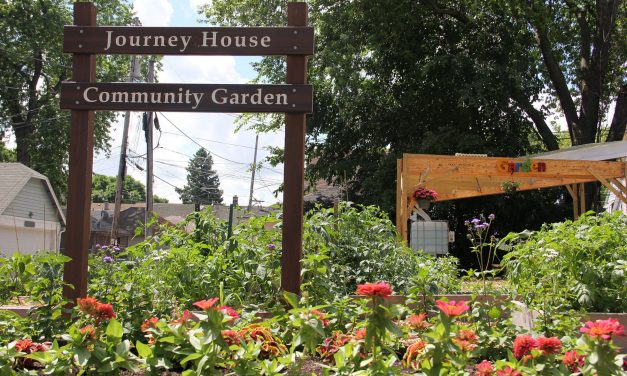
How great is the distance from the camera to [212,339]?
2801 millimetres

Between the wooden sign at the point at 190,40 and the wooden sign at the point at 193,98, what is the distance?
0.26 m

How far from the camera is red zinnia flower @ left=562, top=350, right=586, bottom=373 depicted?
284 centimetres

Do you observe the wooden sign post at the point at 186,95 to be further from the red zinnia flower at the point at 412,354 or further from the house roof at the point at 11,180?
the house roof at the point at 11,180

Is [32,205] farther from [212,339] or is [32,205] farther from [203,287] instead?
[212,339]

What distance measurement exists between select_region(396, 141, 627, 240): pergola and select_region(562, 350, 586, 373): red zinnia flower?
24.3ft

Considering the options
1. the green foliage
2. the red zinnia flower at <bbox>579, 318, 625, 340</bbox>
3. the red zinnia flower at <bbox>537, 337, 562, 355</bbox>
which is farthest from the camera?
the green foliage

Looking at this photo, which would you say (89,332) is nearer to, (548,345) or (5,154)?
(548,345)

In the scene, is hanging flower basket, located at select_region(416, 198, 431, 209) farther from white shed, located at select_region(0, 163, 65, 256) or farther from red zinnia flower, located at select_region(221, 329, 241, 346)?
white shed, located at select_region(0, 163, 65, 256)

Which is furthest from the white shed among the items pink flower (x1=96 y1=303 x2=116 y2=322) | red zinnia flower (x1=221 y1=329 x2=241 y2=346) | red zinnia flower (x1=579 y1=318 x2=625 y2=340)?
red zinnia flower (x1=579 y1=318 x2=625 y2=340)

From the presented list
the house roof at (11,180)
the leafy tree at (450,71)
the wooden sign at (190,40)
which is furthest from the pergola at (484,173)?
the house roof at (11,180)

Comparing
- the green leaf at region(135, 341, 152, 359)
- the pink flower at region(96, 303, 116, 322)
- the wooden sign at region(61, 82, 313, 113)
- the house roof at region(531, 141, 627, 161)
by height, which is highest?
the house roof at region(531, 141, 627, 161)

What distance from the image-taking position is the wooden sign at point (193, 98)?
4.63 metres

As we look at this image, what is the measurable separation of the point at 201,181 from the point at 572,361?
331ft

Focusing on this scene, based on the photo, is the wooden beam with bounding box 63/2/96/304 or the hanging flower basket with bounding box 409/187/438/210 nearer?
the wooden beam with bounding box 63/2/96/304
